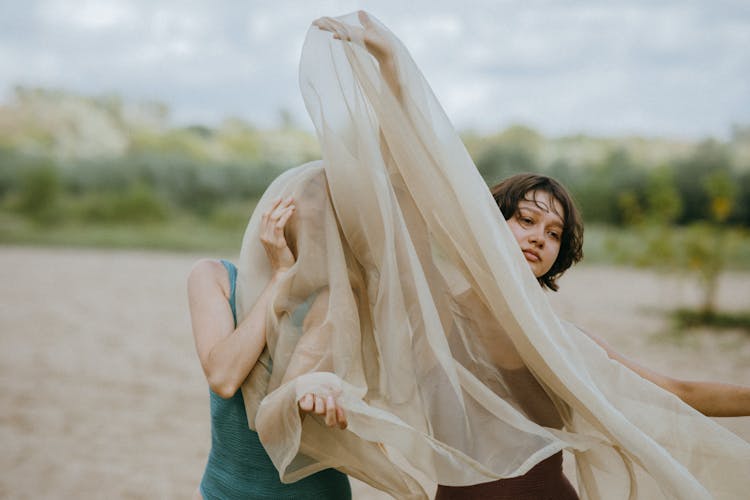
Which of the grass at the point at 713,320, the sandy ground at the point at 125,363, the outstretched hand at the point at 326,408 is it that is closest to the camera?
the outstretched hand at the point at 326,408

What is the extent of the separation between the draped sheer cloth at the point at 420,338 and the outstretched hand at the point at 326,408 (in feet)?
0.14

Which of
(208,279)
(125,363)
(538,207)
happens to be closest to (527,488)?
(538,207)

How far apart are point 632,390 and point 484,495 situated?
438mm

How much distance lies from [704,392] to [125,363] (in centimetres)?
717

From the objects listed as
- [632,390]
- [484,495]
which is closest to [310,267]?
[484,495]

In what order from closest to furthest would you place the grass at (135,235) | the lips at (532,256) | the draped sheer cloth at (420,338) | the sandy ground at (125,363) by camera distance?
the draped sheer cloth at (420,338)
the lips at (532,256)
the sandy ground at (125,363)
the grass at (135,235)

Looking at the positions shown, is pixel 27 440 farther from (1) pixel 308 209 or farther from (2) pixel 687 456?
(2) pixel 687 456

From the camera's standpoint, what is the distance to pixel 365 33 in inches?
74.0

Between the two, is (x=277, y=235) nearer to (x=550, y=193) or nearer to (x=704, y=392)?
(x=550, y=193)

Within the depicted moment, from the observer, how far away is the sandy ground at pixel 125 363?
520cm

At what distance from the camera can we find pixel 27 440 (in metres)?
5.71

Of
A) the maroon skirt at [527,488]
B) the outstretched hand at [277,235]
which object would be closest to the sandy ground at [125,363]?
the maroon skirt at [527,488]

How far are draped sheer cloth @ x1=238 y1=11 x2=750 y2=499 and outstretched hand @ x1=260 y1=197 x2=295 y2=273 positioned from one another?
0.11ft

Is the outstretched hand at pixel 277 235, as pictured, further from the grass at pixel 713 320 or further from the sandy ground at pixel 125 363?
the grass at pixel 713 320
